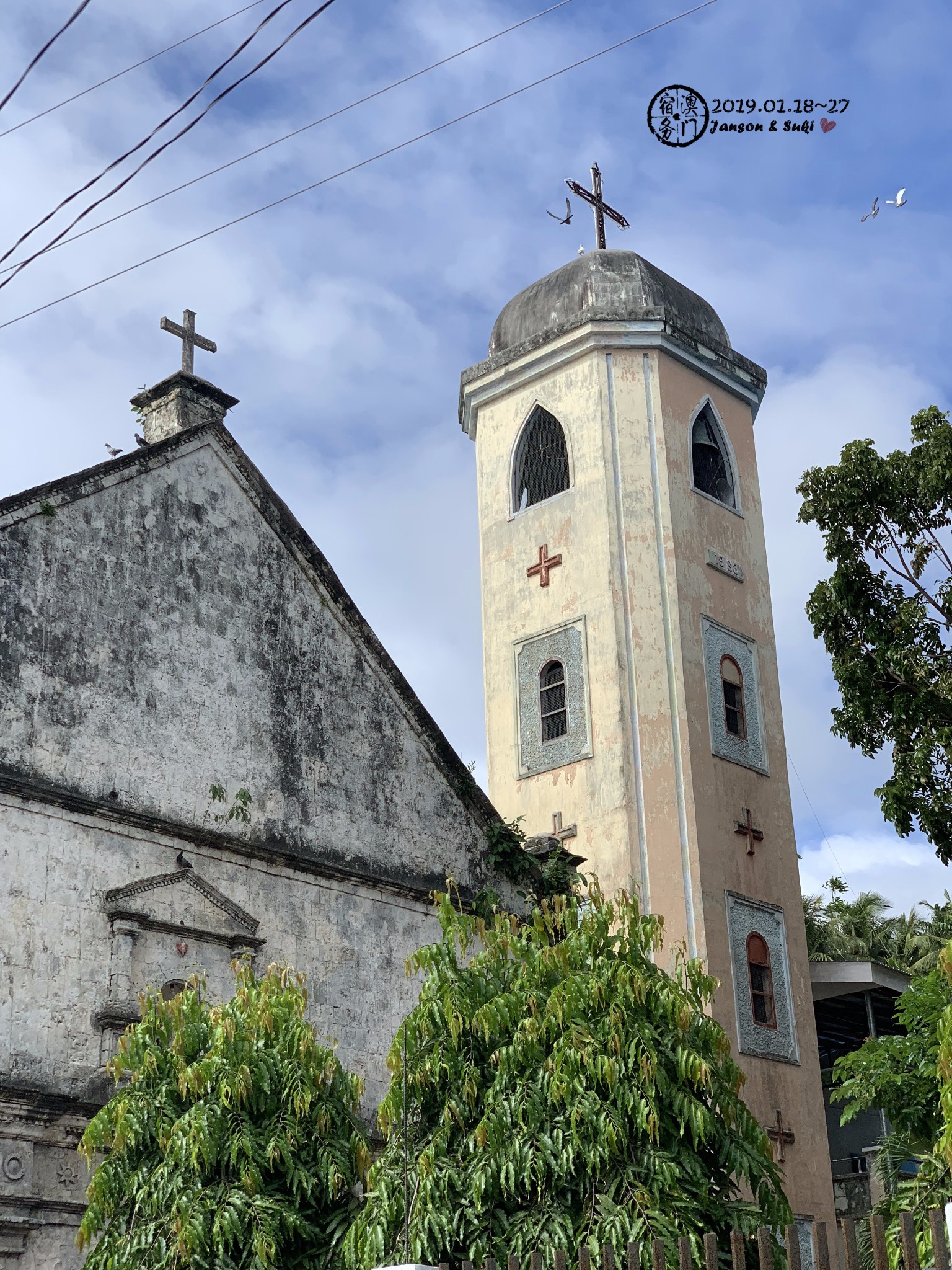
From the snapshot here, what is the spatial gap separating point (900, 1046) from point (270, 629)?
7.20 m

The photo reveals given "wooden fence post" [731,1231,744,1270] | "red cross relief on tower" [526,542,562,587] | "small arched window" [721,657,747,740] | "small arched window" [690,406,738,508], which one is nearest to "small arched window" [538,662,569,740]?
"red cross relief on tower" [526,542,562,587]

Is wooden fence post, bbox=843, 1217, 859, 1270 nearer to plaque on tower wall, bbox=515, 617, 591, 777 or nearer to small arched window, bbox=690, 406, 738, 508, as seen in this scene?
plaque on tower wall, bbox=515, 617, 591, 777

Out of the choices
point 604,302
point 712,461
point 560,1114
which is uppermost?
point 604,302

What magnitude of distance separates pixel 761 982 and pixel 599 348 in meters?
9.74

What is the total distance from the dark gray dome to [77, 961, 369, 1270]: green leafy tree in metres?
15.8

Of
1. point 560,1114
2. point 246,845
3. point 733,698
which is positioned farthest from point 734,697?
point 560,1114

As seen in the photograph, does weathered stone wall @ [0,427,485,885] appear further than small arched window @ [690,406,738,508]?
No

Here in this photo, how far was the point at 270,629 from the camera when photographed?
16.5 meters

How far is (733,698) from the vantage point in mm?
24609

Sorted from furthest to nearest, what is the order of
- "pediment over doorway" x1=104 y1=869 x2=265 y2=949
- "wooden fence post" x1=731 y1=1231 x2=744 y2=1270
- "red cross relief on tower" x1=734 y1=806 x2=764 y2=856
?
1. "red cross relief on tower" x1=734 y1=806 x2=764 y2=856
2. "pediment over doorway" x1=104 y1=869 x2=265 y2=949
3. "wooden fence post" x1=731 y1=1231 x2=744 y2=1270

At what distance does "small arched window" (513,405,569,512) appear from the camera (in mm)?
25703

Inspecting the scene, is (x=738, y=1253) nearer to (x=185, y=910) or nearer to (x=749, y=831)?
(x=185, y=910)

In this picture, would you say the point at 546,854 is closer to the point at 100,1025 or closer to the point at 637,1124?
the point at 100,1025

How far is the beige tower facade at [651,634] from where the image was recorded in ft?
74.2
